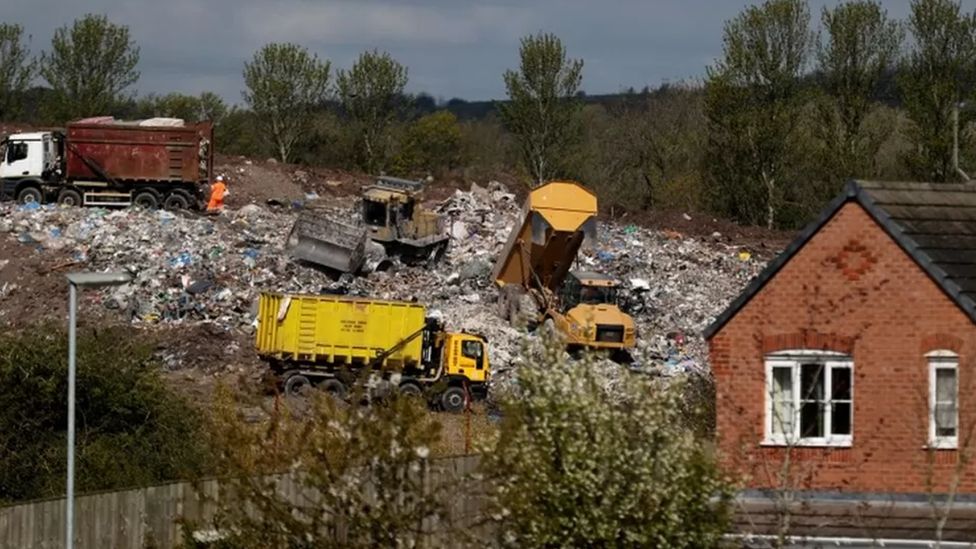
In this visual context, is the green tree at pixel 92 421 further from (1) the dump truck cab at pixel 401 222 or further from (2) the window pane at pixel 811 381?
(1) the dump truck cab at pixel 401 222

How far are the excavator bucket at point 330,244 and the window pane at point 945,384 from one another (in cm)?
2342

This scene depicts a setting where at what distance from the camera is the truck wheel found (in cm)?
4516

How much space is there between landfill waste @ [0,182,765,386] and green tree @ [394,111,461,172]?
961 inches

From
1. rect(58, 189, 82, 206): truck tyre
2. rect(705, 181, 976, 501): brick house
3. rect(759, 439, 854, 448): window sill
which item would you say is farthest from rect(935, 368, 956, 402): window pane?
rect(58, 189, 82, 206): truck tyre

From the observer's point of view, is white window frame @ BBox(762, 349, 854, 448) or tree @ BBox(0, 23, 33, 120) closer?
white window frame @ BBox(762, 349, 854, 448)

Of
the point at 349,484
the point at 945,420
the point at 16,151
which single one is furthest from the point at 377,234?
the point at 349,484

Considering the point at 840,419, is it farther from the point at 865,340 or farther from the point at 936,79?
→ the point at 936,79

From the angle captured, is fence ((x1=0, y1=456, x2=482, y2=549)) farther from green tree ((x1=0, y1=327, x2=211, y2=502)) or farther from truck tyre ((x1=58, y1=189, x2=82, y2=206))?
truck tyre ((x1=58, y1=189, x2=82, y2=206))

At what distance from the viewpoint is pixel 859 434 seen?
17516 mm

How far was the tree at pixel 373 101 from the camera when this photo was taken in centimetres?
6650

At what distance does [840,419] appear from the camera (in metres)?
17.7

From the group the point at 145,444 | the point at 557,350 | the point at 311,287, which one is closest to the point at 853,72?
the point at 311,287

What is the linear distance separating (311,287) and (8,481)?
1669 cm

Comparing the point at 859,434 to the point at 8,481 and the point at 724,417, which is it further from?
the point at 8,481
